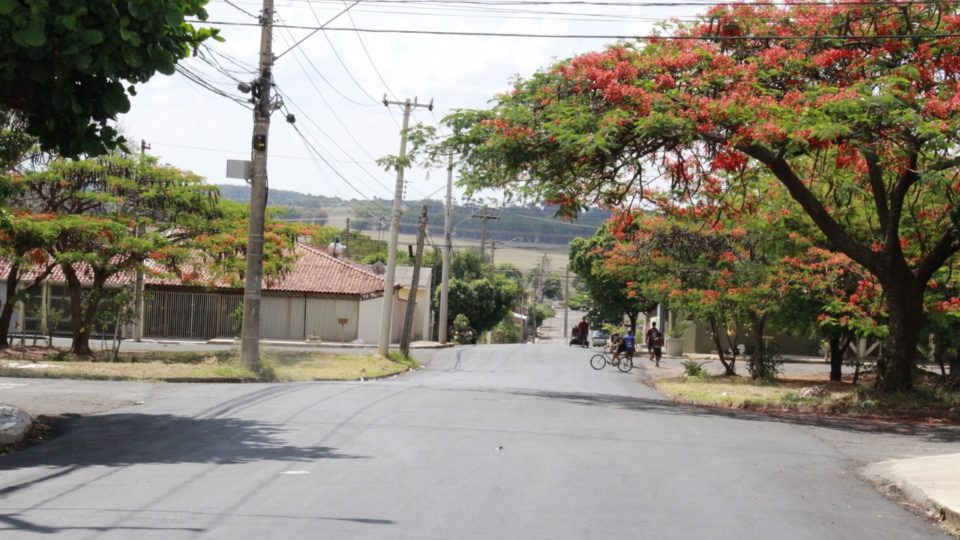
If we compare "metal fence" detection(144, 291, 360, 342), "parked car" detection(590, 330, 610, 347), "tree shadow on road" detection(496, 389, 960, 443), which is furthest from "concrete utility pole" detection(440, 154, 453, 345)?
"tree shadow on road" detection(496, 389, 960, 443)

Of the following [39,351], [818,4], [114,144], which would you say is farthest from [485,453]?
[39,351]

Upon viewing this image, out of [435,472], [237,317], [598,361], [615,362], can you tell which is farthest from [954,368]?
[237,317]

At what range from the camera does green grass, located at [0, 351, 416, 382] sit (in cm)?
2089

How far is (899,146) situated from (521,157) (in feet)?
21.2

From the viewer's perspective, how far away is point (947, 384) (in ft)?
79.9

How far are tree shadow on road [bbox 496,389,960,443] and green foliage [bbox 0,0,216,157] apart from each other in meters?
9.93

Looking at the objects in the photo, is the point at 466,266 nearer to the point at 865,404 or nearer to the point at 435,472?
the point at 865,404

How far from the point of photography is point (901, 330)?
19.6 m

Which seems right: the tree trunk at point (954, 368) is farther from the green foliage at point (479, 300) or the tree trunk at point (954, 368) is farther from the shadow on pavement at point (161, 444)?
the green foliage at point (479, 300)

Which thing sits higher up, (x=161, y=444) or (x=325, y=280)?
(x=325, y=280)

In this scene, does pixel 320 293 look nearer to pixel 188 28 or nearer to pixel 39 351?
pixel 39 351

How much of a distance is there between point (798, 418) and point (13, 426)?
12373 mm

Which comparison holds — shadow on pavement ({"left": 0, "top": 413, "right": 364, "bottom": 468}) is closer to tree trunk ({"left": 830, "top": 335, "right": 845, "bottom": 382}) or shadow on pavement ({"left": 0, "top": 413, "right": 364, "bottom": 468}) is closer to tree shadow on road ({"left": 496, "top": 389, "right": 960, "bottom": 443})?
tree shadow on road ({"left": 496, "top": 389, "right": 960, "bottom": 443})

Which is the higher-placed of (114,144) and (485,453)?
(114,144)
